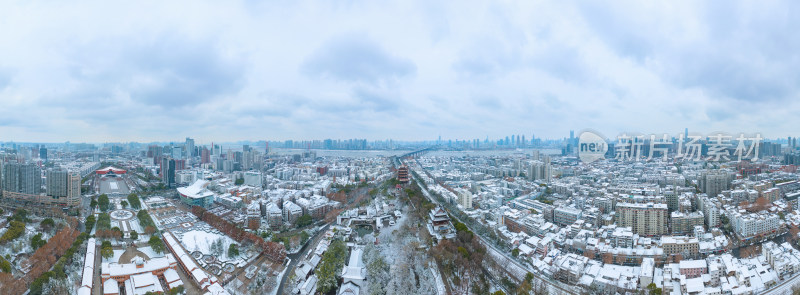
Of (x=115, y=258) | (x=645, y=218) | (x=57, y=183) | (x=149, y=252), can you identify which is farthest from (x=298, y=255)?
(x=57, y=183)

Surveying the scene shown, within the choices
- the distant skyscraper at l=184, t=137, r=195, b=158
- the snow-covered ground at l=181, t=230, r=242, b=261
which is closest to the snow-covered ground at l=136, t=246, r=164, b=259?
the snow-covered ground at l=181, t=230, r=242, b=261

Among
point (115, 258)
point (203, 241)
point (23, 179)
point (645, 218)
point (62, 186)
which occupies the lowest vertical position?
point (115, 258)

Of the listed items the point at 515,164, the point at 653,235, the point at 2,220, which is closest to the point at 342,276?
the point at 653,235

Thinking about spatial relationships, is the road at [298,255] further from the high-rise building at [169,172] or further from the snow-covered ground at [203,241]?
the high-rise building at [169,172]

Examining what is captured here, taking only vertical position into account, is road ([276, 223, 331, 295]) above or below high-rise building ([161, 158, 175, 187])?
below

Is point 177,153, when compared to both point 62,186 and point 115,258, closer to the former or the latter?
point 62,186

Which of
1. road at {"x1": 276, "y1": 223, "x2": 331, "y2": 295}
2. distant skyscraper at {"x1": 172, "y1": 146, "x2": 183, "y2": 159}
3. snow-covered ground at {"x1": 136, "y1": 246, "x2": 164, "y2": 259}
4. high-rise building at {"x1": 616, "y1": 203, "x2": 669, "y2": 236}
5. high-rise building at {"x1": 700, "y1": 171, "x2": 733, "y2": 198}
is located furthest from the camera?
distant skyscraper at {"x1": 172, "y1": 146, "x2": 183, "y2": 159}

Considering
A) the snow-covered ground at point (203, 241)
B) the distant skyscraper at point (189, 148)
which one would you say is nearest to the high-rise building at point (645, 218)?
the snow-covered ground at point (203, 241)

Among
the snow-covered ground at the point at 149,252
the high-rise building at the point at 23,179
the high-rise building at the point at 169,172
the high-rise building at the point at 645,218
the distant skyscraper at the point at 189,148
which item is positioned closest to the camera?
the snow-covered ground at the point at 149,252

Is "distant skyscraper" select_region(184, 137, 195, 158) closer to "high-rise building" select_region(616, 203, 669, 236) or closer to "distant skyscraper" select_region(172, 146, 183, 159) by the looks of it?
"distant skyscraper" select_region(172, 146, 183, 159)
